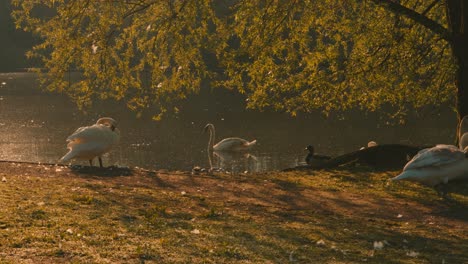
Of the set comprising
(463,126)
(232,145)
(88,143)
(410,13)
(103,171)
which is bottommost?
(232,145)

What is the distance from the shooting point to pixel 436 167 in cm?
1691

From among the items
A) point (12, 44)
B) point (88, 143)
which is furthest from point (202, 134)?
point (12, 44)

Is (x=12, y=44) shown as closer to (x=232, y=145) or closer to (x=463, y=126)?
(x=232, y=145)

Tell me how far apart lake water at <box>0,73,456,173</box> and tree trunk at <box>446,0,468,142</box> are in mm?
4076

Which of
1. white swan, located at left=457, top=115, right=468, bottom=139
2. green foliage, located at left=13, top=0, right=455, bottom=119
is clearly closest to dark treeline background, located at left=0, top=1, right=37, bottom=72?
green foliage, located at left=13, top=0, right=455, bottom=119

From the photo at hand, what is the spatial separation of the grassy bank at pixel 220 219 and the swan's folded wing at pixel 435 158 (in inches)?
38.8

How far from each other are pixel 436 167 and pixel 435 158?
0.30 meters

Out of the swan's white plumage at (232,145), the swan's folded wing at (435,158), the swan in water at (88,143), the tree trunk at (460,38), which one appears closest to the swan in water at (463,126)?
the tree trunk at (460,38)

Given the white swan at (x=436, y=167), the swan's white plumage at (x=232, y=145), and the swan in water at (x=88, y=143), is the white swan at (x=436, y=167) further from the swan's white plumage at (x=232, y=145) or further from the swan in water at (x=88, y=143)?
the swan's white plumage at (x=232, y=145)

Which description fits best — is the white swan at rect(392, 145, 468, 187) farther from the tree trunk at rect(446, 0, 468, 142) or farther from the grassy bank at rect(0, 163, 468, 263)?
the tree trunk at rect(446, 0, 468, 142)

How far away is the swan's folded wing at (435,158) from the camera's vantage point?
54.2 ft

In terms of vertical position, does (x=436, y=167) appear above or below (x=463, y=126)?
below

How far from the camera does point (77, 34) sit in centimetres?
2080

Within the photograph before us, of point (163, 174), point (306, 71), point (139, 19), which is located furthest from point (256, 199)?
point (139, 19)
